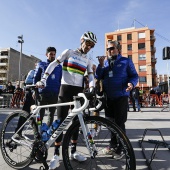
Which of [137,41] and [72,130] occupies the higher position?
[137,41]

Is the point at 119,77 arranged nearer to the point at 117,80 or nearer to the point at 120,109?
the point at 117,80

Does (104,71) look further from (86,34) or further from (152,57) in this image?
(152,57)

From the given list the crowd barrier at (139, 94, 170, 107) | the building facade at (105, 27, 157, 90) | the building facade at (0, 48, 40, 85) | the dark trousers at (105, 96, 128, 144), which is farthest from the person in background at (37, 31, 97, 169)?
the building facade at (0, 48, 40, 85)

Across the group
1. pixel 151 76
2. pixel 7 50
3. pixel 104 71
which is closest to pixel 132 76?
pixel 104 71

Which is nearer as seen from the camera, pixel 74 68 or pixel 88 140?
pixel 88 140

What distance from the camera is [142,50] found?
5166 centimetres

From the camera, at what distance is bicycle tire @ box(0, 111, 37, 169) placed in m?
2.65

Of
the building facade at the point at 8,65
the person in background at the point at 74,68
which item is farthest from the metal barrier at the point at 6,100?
the building facade at the point at 8,65

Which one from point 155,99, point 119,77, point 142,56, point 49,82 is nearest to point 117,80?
point 119,77

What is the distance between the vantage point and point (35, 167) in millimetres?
2689

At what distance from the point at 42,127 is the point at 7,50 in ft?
264

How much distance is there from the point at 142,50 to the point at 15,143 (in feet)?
173

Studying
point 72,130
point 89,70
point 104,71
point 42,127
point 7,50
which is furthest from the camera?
point 7,50

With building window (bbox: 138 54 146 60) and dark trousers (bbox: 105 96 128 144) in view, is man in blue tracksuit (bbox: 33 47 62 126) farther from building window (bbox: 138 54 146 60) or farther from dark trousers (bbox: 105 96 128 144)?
building window (bbox: 138 54 146 60)
